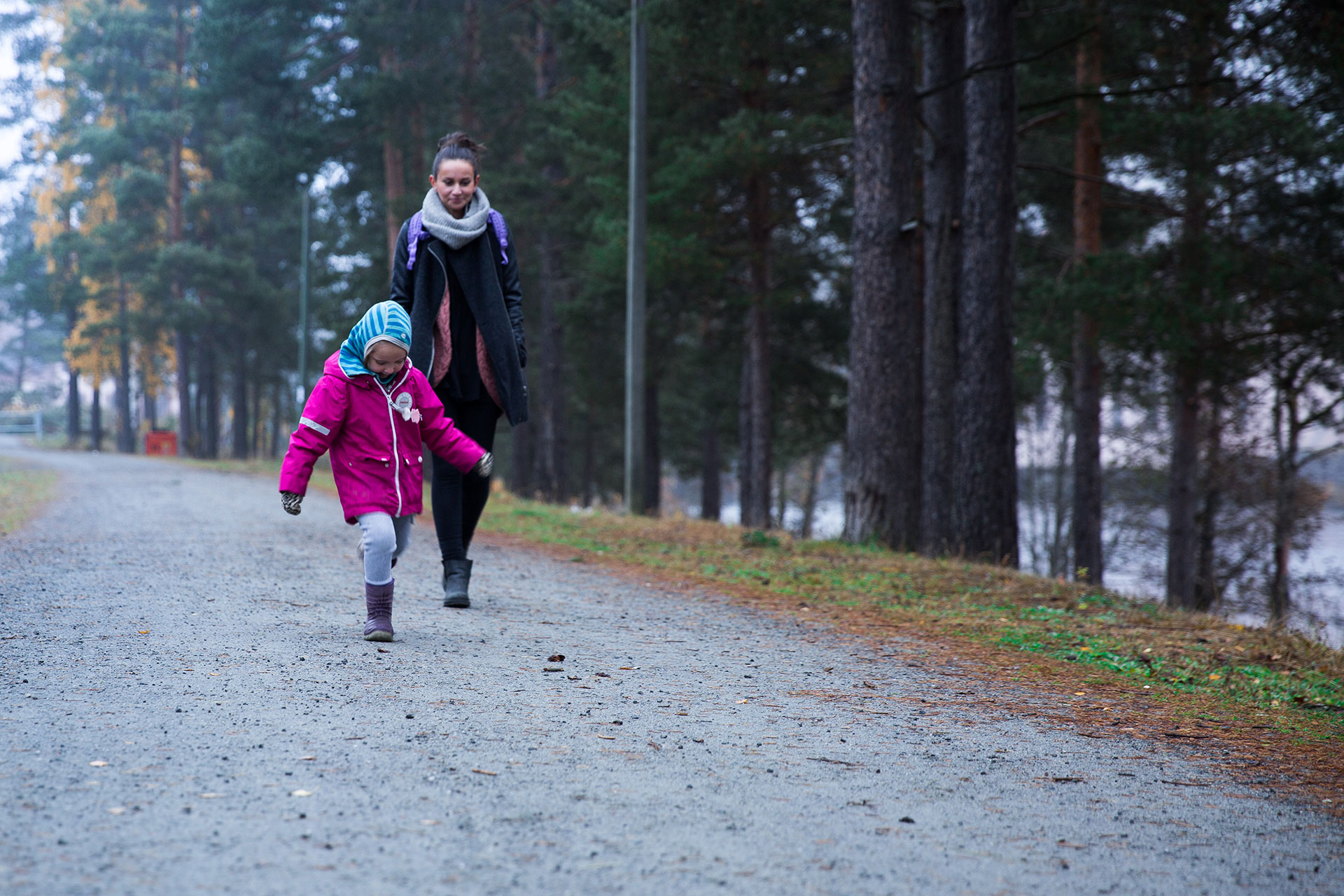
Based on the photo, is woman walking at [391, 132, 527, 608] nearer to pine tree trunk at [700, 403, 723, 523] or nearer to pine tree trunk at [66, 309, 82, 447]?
pine tree trunk at [700, 403, 723, 523]

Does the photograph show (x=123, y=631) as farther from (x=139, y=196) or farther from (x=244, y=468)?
(x=139, y=196)

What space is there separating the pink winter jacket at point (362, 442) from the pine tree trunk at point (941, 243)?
882cm

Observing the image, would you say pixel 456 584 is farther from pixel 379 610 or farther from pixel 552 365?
pixel 552 365

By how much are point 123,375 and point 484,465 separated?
4660cm

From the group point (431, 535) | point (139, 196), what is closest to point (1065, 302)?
point (431, 535)

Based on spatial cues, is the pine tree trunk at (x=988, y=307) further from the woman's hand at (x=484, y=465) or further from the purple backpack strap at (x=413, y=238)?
the purple backpack strap at (x=413, y=238)

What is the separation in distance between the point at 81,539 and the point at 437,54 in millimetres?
20955

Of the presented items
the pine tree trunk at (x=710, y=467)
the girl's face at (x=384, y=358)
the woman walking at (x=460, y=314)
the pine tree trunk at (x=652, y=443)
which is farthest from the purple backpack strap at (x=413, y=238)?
the pine tree trunk at (x=710, y=467)

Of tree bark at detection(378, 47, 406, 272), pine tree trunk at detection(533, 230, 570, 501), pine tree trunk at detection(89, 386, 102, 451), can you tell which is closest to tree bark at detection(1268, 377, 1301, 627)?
pine tree trunk at detection(533, 230, 570, 501)

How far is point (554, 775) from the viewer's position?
121 inches

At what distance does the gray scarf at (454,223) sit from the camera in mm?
5684

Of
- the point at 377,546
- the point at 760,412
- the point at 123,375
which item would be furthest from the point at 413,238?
the point at 123,375

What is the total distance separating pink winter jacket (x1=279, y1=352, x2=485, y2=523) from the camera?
4.82m

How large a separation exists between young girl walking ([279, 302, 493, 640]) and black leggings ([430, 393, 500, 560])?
2.37 feet
